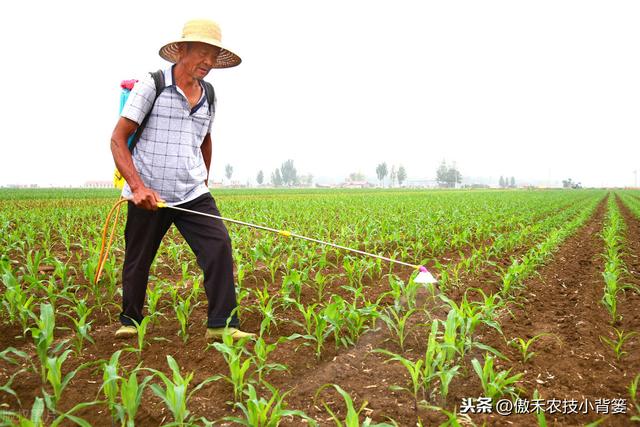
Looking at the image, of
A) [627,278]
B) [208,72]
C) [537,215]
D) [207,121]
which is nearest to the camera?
[208,72]

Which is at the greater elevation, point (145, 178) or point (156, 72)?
point (156, 72)

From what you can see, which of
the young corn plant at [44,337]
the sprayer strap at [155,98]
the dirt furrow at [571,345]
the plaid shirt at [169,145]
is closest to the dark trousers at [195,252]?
the plaid shirt at [169,145]

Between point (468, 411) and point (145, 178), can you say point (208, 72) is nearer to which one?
point (145, 178)

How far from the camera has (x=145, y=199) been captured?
292 centimetres

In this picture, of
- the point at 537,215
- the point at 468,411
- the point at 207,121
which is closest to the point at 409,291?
the point at 468,411

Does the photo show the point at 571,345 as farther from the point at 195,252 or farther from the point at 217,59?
the point at 217,59

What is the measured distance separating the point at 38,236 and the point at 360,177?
173 m

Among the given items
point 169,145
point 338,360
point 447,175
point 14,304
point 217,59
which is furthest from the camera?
point 447,175

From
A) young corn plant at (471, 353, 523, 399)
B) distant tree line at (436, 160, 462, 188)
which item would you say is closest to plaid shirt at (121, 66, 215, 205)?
young corn plant at (471, 353, 523, 399)

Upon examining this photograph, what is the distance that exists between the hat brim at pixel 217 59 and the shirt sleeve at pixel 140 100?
339 millimetres

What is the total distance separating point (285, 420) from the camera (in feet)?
7.18

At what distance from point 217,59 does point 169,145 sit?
2.56 ft

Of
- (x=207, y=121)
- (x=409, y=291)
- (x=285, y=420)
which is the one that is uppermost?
(x=207, y=121)

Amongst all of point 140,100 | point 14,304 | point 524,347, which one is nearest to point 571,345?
point 524,347
